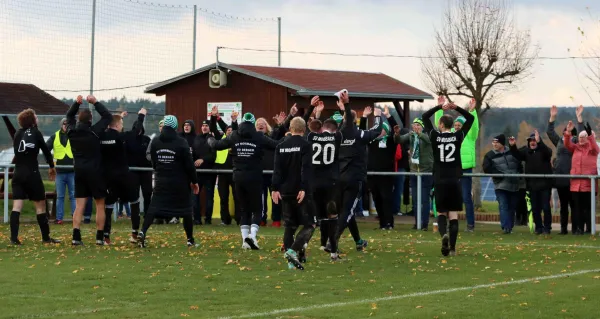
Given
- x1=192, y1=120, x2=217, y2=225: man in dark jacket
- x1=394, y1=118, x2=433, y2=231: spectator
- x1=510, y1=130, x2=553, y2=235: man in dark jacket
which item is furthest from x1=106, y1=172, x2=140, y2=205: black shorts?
x1=510, y1=130, x2=553, y2=235: man in dark jacket

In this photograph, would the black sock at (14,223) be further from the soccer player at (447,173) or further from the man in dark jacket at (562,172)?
the man in dark jacket at (562,172)

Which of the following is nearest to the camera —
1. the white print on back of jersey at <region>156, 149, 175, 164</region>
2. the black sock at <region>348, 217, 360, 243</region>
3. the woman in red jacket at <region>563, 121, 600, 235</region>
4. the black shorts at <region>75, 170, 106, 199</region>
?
the black sock at <region>348, 217, 360, 243</region>

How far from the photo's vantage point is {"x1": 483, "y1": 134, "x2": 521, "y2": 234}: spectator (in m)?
22.1

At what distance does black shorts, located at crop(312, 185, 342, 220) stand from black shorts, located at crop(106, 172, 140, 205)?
384 cm

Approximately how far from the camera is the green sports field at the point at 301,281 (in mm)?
11047

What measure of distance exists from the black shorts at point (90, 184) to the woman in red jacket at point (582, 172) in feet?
27.5

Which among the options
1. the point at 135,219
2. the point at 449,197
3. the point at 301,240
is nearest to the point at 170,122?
the point at 135,219

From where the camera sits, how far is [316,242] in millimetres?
19141

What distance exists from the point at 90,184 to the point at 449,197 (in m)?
5.53

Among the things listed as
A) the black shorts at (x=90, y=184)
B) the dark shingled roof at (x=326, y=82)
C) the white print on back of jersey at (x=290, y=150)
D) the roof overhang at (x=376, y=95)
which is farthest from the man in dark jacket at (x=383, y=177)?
the white print on back of jersey at (x=290, y=150)

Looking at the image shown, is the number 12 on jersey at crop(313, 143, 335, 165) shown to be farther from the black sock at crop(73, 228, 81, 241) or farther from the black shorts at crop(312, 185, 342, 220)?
the black sock at crop(73, 228, 81, 241)

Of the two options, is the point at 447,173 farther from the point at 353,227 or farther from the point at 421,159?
the point at 421,159

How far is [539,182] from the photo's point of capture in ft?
71.3

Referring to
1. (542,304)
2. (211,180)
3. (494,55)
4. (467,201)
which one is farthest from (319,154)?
(494,55)
